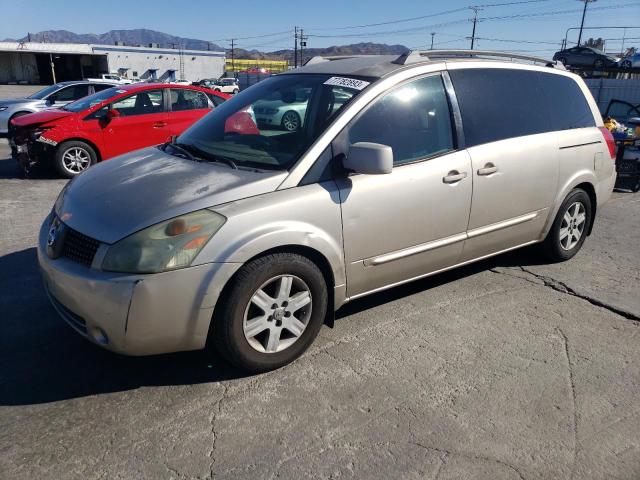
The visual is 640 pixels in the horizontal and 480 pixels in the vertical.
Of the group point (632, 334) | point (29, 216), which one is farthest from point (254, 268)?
point (29, 216)

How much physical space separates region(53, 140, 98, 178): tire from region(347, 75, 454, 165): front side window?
21.8 ft

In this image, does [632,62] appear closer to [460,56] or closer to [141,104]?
[141,104]

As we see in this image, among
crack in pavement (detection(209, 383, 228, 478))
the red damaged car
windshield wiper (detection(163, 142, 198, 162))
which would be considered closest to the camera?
crack in pavement (detection(209, 383, 228, 478))

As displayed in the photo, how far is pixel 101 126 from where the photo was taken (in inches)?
344

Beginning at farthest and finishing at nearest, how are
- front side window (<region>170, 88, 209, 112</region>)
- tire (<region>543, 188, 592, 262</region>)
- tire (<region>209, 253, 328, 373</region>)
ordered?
front side window (<region>170, 88, 209, 112</region>) < tire (<region>543, 188, 592, 262</region>) < tire (<region>209, 253, 328, 373</region>)

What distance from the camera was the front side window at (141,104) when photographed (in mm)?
8992

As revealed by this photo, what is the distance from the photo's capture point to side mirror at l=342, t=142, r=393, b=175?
3125mm

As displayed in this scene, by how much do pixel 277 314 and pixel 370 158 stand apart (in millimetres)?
1056

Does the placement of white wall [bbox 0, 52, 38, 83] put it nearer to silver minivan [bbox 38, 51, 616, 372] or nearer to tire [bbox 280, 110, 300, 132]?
silver minivan [bbox 38, 51, 616, 372]

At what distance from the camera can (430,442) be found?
261 centimetres

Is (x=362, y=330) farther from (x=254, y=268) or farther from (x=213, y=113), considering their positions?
(x=213, y=113)

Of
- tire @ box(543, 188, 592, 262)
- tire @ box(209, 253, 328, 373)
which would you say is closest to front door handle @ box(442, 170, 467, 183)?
tire @ box(209, 253, 328, 373)

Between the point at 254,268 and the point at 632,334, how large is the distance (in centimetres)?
271

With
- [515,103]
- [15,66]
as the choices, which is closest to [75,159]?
[515,103]
